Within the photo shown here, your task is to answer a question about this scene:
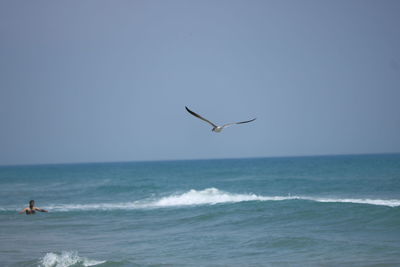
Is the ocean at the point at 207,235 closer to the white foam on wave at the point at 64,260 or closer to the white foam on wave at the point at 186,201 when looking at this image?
the white foam on wave at the point at 64,260

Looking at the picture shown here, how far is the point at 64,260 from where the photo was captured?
14359 mm

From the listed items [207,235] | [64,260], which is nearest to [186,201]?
[207,235]

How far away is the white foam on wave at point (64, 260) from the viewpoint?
1405 centimetres

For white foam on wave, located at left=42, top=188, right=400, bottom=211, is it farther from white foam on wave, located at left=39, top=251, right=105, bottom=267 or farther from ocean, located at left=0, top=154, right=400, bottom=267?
white foam on wave, located at left=39, top=251, right=105, bottom=267

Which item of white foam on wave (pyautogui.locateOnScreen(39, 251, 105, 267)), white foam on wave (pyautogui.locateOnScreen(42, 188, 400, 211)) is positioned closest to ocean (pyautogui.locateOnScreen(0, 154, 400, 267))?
white foam on wave (pyautogui.locateOnScreen(39, 251, 105, 267))

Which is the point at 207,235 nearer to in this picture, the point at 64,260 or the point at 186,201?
the point at 64,260

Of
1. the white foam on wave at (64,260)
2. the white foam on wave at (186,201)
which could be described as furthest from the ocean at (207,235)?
the white foam on wave at (186,201)

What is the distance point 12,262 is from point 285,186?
28575 millimetres

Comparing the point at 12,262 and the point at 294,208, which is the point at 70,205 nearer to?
the point at 294,208

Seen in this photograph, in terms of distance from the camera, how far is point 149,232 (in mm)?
19453

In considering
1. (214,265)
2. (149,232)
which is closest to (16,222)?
(149,232)

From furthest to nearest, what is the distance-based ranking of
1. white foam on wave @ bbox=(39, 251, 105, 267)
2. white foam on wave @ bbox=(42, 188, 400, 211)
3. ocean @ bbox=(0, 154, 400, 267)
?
white foam on wave @ bbox=(42, 188, 400, 211) < ocean @ bbox=(0, 154, 400, 267) < white foam on wave @ bbox=(39, 251, 105, 267)

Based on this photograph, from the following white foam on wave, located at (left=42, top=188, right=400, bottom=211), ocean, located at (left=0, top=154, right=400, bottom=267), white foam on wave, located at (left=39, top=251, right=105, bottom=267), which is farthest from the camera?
white foam on wave, located at (left=42, top=188, right=400, bottom=211)

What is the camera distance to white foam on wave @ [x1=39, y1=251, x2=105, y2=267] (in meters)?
14.1
